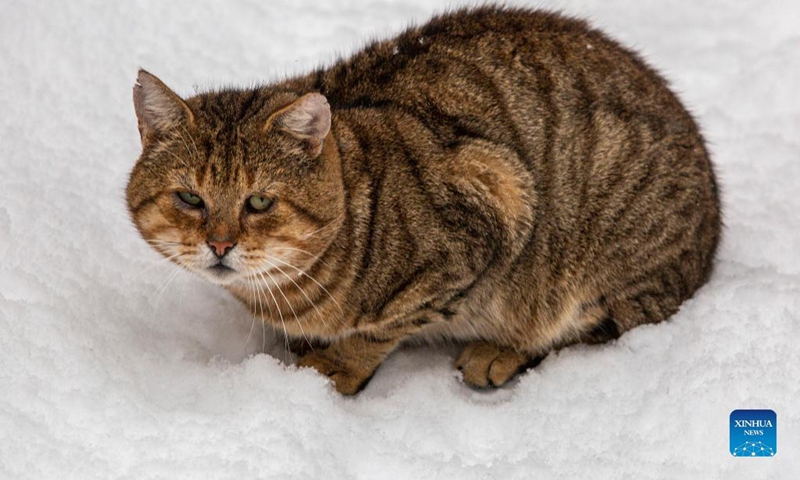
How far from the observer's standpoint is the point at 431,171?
3.62m

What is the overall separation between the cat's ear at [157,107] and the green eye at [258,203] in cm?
35

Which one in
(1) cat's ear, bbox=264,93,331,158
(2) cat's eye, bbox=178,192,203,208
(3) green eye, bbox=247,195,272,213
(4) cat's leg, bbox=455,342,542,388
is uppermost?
(1) cat's ear, bbox=264,93,331,158

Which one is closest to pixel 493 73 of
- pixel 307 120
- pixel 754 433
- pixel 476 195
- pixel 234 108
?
pixel 476 195

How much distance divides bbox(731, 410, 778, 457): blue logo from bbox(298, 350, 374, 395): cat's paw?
1.38 metres

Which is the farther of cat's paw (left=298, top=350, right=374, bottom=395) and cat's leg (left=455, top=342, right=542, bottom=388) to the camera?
cat's leg (left=455, top=342, right=542, bottom=388)

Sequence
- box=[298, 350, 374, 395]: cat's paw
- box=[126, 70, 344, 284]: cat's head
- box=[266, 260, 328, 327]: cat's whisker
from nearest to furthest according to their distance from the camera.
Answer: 1. box=[126, 70, 344, 284]: cat's head
2. box=[266, 260, 328, 327]: cat's whisker
3. box=[298, 350, 374, 395]: cat's paw

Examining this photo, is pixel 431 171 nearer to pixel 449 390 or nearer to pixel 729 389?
pixel 449 390

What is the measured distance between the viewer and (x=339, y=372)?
376 cm

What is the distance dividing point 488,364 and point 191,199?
55.2 inches

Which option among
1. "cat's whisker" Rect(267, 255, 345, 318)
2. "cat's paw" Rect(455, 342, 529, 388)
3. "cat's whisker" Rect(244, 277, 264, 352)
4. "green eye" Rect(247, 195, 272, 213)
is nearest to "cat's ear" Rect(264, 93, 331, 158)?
"green eye" Rect(247, 195, 272, 213)

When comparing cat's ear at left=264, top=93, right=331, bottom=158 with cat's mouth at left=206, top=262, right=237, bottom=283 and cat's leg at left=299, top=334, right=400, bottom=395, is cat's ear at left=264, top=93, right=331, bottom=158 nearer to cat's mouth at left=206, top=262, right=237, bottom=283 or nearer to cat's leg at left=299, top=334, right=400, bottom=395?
cat's mouth at left=206, top=262, right=237, bottom=283

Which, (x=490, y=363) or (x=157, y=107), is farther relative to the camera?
(x=490, y=363)

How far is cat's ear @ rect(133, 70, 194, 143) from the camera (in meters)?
3.20

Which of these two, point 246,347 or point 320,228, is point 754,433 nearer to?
point 320,228
